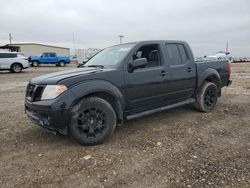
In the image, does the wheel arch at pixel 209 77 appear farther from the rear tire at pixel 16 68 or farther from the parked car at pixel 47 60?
the parked car at pixel 47 60

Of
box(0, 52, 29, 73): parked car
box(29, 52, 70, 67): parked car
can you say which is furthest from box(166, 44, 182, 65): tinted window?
box(29, 52, 70, 67): parked car

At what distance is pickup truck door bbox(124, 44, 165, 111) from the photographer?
4.32 m

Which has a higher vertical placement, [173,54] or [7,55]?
[7,55]

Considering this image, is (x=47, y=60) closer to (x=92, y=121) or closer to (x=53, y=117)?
(x=92, y=121)

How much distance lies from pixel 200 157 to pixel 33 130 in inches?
128

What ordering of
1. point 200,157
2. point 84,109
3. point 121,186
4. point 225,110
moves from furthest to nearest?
point 225,110 < point 84,109 < point 200,157 < point 121,186

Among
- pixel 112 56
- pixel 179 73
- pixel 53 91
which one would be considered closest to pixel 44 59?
pixel 112 56

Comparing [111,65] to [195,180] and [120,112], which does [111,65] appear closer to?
[120,112]

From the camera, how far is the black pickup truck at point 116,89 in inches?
144

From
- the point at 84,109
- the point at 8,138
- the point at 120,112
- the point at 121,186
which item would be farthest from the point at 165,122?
the point at 8,138

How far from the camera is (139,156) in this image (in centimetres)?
353

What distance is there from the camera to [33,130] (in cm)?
469

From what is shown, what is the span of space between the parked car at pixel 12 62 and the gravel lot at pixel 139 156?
15.2m

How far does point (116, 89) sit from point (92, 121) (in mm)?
708
